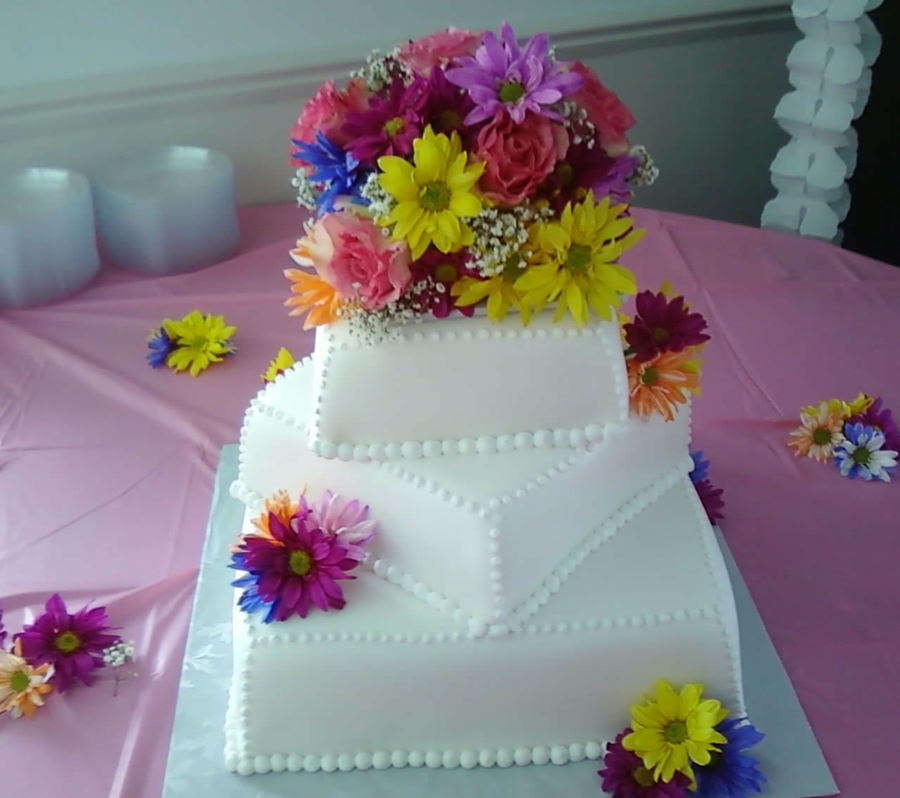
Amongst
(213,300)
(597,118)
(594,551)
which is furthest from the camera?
(213,300)

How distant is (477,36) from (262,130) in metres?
1.49

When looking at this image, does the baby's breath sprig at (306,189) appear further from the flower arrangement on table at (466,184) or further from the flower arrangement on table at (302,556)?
the flower arrangement on table at (302,556)

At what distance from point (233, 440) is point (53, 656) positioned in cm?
51

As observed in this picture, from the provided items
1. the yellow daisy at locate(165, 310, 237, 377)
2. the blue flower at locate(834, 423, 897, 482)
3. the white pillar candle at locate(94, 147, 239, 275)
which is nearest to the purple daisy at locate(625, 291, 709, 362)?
the blue flower at locate(834, 423, 897, 482)

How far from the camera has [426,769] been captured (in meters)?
1.12

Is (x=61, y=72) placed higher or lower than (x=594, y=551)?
higher

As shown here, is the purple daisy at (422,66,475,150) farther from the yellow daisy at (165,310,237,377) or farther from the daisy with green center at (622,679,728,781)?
the yellow daisy at (165,310,237,377)

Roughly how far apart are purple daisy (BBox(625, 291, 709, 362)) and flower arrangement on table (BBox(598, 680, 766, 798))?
373mm

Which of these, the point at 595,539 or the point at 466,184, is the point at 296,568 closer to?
the point at 595,539

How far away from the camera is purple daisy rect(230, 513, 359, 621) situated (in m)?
1.08

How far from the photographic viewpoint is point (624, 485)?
1.16 meters

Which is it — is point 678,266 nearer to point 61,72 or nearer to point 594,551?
point 594,551

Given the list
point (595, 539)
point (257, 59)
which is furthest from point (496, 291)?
point (257, 59)

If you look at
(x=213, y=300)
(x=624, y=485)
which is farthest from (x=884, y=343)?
(x=213, y=300)
